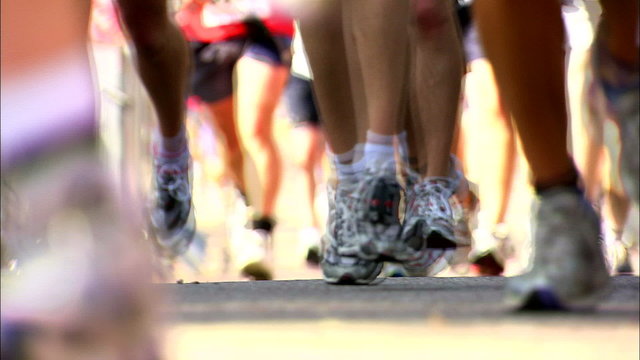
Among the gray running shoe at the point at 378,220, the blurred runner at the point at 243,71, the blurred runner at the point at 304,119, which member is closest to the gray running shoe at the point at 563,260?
the gray running shoe at the point at 378,220

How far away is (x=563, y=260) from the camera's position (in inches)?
87.6

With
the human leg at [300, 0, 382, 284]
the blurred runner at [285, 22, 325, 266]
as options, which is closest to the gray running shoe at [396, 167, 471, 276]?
the human leg at [300, 0, 382, 284]

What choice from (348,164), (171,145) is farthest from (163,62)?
(348,164)

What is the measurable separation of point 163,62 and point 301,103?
9.73 ft

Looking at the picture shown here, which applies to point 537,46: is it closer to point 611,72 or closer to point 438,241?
point 611,72

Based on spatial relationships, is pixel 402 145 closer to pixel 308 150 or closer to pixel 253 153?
pixel 253 153

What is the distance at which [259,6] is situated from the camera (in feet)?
20.8

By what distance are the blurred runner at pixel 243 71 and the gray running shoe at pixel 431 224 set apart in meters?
2.10

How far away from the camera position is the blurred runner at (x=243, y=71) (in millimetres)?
6223

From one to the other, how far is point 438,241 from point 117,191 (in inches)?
98.7

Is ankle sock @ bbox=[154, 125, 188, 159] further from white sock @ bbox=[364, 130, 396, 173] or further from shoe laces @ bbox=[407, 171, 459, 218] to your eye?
white sock @ bbox=[364, 130, 396, 173]

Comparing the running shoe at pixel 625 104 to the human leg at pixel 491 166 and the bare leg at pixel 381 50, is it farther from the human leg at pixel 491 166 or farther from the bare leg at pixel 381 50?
the human leg at pixel 491 166

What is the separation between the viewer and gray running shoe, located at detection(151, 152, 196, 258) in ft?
14.2

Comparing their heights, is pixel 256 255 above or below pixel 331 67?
below
